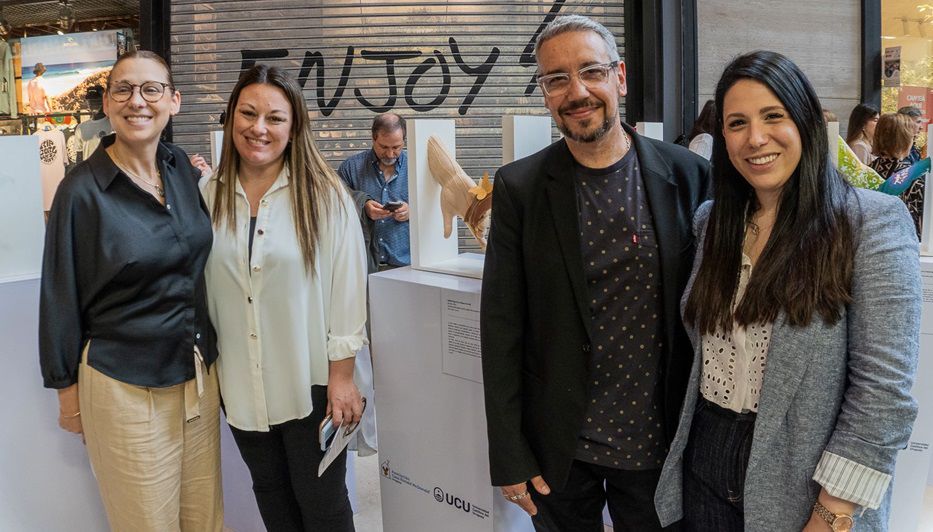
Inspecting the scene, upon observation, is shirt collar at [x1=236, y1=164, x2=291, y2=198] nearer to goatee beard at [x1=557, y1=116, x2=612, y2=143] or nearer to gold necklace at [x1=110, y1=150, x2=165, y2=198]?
gold necklace at [x1=110, y1=150, x2=165, y2=198]

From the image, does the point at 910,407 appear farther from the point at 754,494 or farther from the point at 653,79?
the point at 653,79

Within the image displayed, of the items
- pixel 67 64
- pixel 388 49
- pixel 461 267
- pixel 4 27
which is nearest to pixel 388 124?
pixel 388 49

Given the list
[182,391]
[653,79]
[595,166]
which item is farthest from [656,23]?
[182,391]

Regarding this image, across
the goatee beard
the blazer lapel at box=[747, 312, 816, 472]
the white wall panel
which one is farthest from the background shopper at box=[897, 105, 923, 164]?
the blazer lapel at box=[747, 312, 816, 472]

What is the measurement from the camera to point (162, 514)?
1.99m

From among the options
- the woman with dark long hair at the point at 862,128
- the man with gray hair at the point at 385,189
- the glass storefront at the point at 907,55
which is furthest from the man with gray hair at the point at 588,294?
the glass storefront at the point at 907,55

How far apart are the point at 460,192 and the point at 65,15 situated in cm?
488

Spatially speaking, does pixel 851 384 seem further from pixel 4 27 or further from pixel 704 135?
pixel 4 27

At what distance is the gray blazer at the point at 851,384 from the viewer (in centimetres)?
121

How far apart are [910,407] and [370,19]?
4.71 m

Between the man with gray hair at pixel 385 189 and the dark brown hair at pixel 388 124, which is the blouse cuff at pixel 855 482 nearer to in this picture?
the man with gray hair at pixel 385 189

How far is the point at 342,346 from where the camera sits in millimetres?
2006

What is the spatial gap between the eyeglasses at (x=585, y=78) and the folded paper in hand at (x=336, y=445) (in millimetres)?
1079

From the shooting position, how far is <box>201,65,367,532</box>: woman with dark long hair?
1938 mm
